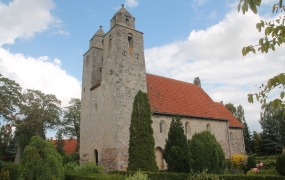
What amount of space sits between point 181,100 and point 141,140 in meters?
10.00

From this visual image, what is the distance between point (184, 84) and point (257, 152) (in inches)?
907

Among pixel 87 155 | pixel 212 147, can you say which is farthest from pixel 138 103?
pixel 87 155

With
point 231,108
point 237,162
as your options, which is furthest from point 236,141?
point 231,108

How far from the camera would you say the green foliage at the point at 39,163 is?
987 centimetres

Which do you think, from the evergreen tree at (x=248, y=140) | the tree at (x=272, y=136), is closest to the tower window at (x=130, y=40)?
the tree at (x=272, y=136)

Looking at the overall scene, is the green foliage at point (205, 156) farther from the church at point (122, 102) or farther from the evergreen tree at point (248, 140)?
the evergreen tree at point (248, 140)

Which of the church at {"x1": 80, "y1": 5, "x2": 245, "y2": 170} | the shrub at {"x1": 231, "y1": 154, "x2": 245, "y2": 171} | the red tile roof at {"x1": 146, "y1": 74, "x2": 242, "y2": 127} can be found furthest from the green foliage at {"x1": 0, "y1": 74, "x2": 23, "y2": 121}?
the shrub at {"x1": 231, "y1": 154, "x2": 245, "y2": 171}

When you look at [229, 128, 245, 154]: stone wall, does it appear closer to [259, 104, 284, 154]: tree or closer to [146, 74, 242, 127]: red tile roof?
[146, 74, 242, 127]: red tile roof

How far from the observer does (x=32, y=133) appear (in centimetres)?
2825

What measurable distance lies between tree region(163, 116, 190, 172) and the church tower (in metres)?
4.95

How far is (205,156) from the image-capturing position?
11.6 m

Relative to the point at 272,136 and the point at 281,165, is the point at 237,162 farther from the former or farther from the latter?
the point at 272,136

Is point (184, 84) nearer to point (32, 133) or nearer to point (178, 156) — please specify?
point (178, 156)

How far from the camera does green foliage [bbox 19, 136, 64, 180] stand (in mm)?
9867
